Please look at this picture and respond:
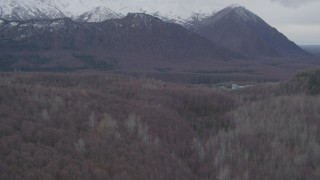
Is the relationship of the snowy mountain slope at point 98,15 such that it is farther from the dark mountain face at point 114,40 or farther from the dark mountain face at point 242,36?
the dark mountain face at point 114,40

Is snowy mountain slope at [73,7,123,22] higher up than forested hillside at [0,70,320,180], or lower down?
higher up

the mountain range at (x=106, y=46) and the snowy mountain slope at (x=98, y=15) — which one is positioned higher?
the snowy mountain slope at (x=98, y=15)

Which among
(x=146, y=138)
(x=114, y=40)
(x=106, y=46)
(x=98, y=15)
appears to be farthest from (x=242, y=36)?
(x=146, y=138)

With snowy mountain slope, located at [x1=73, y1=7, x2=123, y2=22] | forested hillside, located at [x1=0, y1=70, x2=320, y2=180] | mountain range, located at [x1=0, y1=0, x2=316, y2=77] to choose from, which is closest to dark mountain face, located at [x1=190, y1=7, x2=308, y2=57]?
snowy mountain slope, located at [x1=73, y1=7, x2=123, y2=22]

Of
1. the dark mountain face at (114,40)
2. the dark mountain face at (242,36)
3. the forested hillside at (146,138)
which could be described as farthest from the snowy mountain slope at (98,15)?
the forested hillside at (146,138)

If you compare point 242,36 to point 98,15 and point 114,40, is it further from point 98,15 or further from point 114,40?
point 114,40

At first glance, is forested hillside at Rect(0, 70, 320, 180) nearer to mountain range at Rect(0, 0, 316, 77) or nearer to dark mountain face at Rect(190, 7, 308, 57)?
mountain range at Rect(0, 0, 316, 77)
